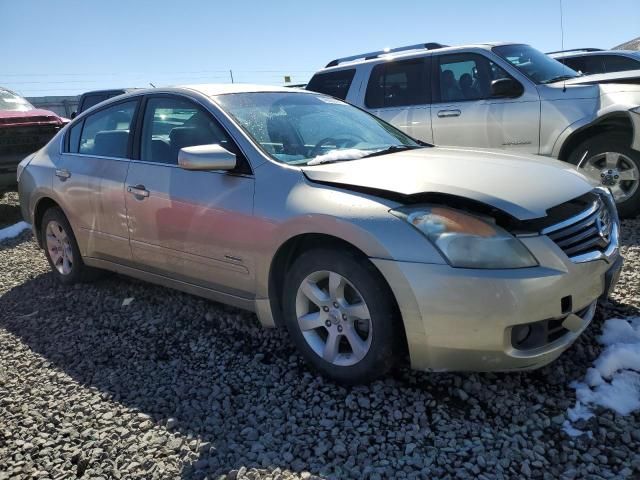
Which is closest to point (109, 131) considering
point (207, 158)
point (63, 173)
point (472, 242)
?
point (63, 173)

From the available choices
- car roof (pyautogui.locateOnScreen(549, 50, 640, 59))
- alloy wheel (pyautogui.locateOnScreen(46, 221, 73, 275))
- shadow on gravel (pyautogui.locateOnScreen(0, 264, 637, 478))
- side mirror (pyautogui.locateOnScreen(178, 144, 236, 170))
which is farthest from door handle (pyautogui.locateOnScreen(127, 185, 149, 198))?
car roof (pyautogui.locateOnScreen(549, 50, 640, 59))

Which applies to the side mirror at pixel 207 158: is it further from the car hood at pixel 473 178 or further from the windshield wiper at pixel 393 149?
the windshield wiper at pixel 393 149

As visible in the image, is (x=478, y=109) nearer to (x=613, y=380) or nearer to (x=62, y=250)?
(x=613, y=380)

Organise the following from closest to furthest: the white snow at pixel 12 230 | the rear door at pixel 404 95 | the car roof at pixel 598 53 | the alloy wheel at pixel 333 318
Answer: the alloy wheel at pixel 333 318
the rear door at pixel 404 95
the white snow at pixel 12 230
the car roof at pixel 598 53

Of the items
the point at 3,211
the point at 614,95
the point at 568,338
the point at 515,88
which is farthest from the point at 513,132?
the point at 3,211

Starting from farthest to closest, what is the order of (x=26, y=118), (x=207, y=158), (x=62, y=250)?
(x=26, y=118) → (x=62, y=250) → (x=207, y=158)

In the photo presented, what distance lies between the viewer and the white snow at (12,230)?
709cm

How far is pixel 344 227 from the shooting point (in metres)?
2.68

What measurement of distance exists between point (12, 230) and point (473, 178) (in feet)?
21.7

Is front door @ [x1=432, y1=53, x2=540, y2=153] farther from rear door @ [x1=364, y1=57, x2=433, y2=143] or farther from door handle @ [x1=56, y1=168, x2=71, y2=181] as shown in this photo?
door handle @ [x1=56, y1=168, x2=71, y2=181]

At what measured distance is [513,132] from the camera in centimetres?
596

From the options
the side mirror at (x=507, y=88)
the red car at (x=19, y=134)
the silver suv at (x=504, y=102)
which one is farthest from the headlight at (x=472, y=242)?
the red car at (x=19, y=134)

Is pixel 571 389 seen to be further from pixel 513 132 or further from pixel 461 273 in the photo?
pixel 513 132

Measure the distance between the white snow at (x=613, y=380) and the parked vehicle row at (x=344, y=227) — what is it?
0.28 m
